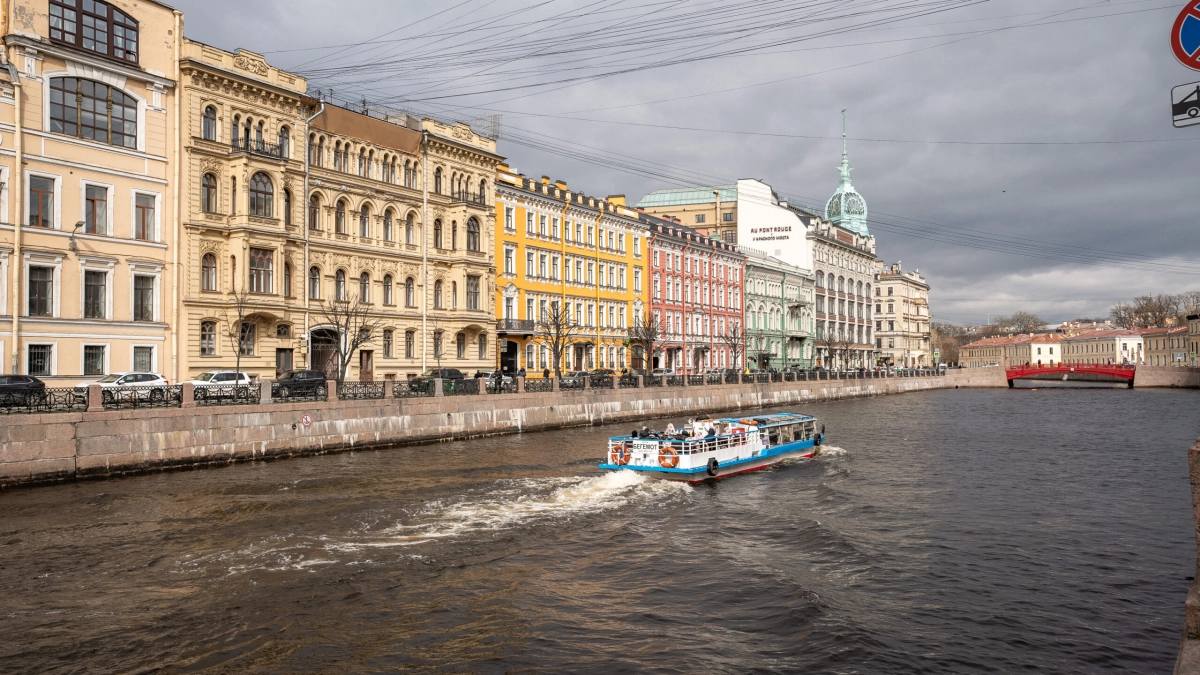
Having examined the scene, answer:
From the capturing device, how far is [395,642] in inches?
433

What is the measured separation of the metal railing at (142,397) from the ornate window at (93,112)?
11863 millimetres

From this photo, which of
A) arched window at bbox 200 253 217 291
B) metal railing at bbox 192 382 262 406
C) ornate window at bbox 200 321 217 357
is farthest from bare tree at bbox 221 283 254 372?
metal railing at bbox 192 382 262 406

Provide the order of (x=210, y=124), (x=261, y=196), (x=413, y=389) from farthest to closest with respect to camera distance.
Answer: (x=261, y=196) → (x=210, y=124) → (x=413, y=389)

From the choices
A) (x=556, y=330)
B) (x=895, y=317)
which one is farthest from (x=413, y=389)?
(x=895, y=317)

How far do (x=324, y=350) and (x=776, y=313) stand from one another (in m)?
54.0

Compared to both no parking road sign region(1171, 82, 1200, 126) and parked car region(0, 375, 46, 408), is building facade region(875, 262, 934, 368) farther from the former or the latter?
no parking road sign region(1171, 82, 1200, 126)

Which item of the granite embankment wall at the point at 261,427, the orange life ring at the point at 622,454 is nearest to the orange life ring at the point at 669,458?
the orange life ring at the point at 622,454

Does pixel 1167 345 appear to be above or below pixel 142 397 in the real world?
above

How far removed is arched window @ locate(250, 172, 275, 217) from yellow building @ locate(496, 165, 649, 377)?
15.1 m

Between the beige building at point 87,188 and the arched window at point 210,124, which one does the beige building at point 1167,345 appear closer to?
the arched window at point 210,124

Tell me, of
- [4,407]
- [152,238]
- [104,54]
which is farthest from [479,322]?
[4,407]

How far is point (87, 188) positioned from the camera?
3131 cm

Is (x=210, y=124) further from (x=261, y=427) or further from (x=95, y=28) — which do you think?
(x=261, y=427)

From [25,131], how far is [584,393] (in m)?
24.2
